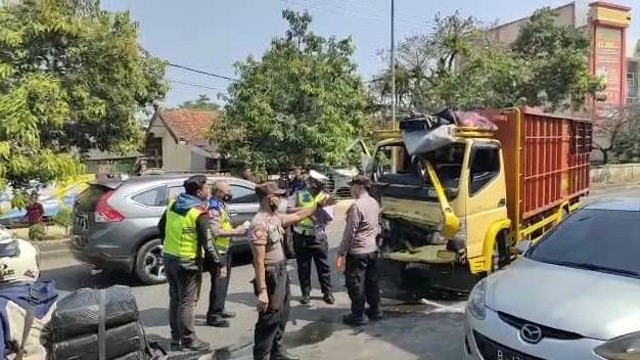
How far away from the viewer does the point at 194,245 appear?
19.1 feet

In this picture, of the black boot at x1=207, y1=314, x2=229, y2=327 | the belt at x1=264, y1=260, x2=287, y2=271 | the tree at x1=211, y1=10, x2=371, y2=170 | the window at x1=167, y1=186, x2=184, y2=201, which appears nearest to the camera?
the belt at x1=264, y1=260, x2=287, y2=271

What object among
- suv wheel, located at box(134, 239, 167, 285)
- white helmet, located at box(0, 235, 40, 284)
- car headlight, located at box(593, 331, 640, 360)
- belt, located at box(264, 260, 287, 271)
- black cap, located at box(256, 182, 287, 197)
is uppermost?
black cap, located at box(256, 182, 287, 197)

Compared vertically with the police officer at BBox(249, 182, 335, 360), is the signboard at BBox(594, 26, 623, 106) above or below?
above

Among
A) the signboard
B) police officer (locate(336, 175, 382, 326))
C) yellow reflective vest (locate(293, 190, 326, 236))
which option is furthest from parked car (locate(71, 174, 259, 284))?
the signboard

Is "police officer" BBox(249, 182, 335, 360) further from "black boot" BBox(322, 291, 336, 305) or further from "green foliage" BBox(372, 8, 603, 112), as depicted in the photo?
"green foliage" BBox(372, 8, 603, 112)

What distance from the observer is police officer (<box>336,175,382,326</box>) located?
6.66 meters

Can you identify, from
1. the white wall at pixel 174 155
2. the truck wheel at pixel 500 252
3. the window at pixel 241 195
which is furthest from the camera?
the white wall at pixel 174 155

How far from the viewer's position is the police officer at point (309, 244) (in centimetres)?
770

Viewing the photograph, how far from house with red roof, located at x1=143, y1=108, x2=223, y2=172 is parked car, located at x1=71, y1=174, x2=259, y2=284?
72.7ft

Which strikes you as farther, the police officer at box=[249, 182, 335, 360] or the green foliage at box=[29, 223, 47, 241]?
the green foliage at box=[29, 223, 47, 241]

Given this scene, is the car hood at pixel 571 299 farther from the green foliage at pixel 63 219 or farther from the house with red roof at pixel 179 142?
the house with red roof at pixel 179 142

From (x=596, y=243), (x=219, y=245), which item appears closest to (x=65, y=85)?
(x=219, y=245)

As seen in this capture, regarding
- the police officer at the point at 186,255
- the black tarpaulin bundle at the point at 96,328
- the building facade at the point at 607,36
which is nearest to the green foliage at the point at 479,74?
the building facade at the point at 607,36

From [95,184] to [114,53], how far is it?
164 inches
